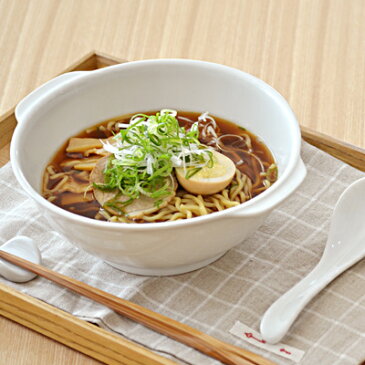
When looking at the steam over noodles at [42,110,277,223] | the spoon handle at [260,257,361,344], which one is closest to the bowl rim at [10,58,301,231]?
the steam over noodles at [42,110,277,223]

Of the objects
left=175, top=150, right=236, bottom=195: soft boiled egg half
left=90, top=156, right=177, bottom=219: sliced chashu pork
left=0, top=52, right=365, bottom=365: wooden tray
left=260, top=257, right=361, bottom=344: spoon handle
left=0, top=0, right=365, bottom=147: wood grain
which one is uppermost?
left=175, top=150, right=236, bottom=195: soft boiled egg half

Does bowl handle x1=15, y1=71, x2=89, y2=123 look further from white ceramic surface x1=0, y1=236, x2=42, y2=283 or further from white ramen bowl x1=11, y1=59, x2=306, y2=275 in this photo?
white ceramic surface x1=0, y1=236, x2=42, y2=283

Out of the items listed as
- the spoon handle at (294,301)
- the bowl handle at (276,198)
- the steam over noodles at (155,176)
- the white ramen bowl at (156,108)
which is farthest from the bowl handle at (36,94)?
the spoon handle at (294,301)

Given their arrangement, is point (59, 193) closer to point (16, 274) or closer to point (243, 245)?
point (16, 274)

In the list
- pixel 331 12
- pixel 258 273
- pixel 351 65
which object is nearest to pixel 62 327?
pixel 258 273

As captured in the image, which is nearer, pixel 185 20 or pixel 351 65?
pixel 351 65

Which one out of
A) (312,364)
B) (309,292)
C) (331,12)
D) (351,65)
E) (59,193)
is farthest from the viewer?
(331,12)

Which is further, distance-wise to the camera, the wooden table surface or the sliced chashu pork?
the wooden table surface

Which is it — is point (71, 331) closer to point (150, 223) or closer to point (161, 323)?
point (161, 323)
